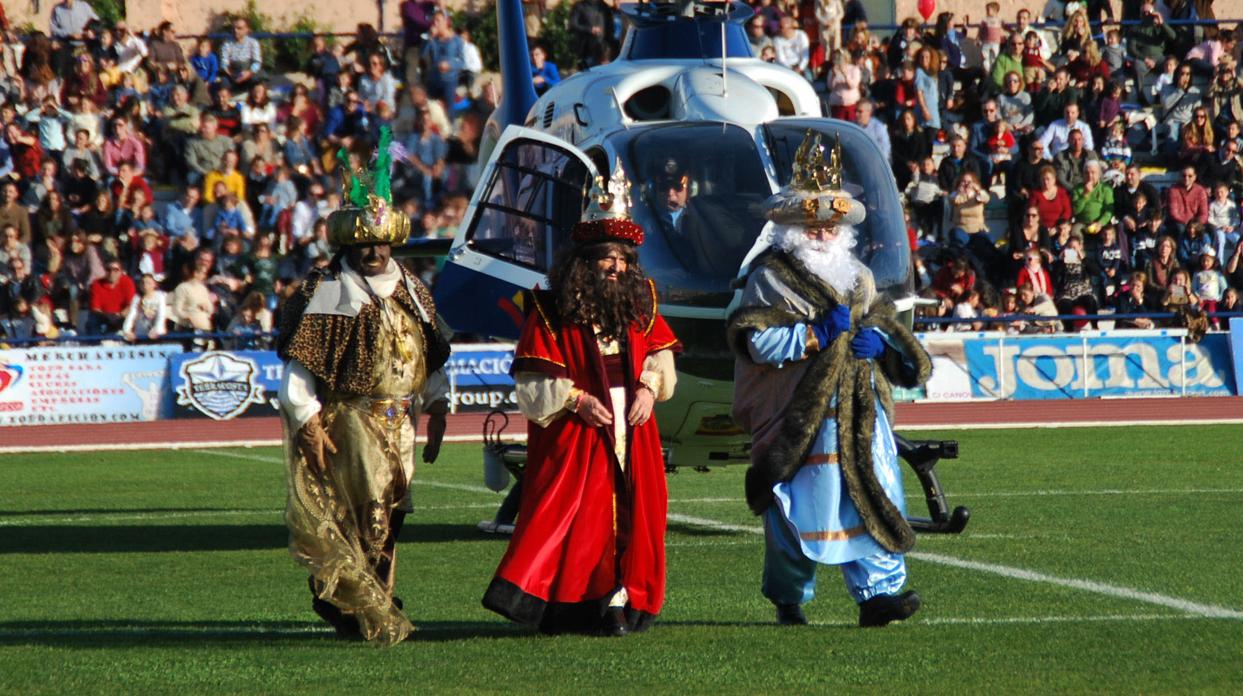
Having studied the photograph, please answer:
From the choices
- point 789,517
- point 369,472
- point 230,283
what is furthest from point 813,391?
point 230,283

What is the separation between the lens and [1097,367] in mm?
23484

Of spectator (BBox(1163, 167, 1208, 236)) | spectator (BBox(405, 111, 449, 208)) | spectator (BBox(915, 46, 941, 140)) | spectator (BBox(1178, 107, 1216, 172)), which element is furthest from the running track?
spectator (BBox(915, 46, 941, 140))

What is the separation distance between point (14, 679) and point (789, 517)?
2.97 m

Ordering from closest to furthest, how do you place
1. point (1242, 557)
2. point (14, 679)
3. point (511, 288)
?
1. point (14, 679)
2. point (1242, 557)
3. point (511, 288)

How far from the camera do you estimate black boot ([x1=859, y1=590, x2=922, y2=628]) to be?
753cm

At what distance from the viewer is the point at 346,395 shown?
7.60 metres

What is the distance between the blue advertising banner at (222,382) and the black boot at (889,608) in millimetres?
15261

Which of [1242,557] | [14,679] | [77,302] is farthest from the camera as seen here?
[77,302]

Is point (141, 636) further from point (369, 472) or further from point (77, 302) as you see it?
point (77, 302)

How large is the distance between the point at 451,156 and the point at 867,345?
57.8 ft

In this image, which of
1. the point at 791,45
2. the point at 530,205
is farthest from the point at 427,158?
the point at 530,205

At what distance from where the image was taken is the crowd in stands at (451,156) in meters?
23.6

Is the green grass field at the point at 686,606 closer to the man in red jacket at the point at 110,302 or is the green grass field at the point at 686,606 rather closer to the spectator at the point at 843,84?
the man in red jacket at the point at 110,302

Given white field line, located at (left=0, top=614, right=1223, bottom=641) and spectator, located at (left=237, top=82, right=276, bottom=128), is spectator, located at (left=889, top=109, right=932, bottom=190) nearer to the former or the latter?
spectator, located at (left=237, top=82, right=276, bottom=128)
